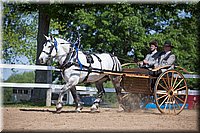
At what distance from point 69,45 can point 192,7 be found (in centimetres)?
707

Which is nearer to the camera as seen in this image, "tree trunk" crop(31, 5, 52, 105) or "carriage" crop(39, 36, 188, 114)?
"carriage" crop(39, 36, 188, 114)

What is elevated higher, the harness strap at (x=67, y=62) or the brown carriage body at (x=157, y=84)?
the harness strap at (x=67, y=62)

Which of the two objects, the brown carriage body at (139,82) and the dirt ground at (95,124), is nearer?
the dirt ground at (95,124)

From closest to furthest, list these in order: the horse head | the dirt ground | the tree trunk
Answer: the dirt ground, the horse head, the tree trunk

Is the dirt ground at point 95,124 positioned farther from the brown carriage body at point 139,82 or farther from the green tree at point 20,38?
the green tree at point 20,38

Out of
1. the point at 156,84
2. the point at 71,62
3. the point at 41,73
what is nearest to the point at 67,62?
the point at 71,62

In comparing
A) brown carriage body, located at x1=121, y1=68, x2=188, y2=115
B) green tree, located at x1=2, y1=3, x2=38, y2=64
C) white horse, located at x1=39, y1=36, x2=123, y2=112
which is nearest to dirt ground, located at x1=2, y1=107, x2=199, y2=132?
brown carriage body, located at x1=121, y1=68, x2=188, y2=115

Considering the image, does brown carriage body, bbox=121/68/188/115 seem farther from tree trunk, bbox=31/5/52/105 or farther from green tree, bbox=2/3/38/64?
green tree, bbox=2/3/38/64

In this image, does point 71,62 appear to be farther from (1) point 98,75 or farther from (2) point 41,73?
(2) point 41,73

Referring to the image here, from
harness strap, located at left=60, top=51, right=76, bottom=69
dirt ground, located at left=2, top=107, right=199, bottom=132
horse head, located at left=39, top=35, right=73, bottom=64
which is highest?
horse head, located at left=39, top=35, right=73, bottom=64

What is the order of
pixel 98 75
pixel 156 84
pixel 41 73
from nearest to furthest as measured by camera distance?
1. pixel 156 84
2. pixel 98 75
3. pixel 41 73

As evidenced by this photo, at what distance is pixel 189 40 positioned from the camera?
22969 mm

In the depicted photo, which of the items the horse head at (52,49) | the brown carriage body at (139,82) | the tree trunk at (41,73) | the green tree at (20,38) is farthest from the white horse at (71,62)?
the green tree at (20,38)

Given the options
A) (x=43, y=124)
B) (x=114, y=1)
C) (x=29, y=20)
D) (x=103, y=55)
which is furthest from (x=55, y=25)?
(x=43, y=124)
